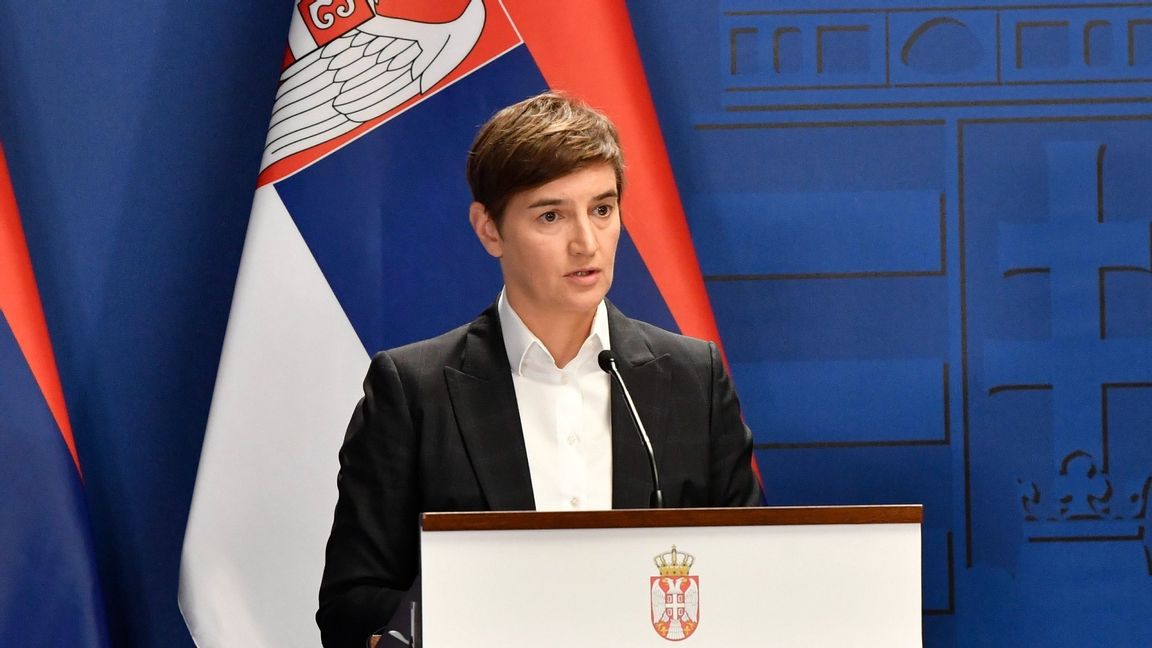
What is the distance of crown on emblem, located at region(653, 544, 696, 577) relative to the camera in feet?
4.14

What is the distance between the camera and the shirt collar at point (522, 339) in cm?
177

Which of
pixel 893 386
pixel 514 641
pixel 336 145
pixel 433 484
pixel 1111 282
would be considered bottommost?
pixel 514 641

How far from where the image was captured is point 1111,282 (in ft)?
8.56

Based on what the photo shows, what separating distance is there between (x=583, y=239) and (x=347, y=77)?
36.9 inches

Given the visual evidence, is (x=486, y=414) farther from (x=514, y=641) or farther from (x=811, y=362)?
(x=811, y=362)

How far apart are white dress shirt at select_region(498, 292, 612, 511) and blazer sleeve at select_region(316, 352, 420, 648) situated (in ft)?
0.58

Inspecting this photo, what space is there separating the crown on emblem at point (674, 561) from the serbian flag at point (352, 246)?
119 centimetres

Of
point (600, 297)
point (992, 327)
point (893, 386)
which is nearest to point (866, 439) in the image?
point (893, 386)

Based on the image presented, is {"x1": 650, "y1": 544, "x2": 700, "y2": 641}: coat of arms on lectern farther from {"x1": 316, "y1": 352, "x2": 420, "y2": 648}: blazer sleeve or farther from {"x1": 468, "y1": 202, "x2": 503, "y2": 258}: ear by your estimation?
{"x1": 468, "y1": 202, "x2": 503, "y2": 258}: ear

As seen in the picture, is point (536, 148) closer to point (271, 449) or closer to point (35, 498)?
point (271, 449)

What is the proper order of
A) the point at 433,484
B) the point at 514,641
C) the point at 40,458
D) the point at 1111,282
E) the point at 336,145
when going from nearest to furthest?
the point at 514,641
the point at 433,484
the point at 40,458
the point at 336,145
the point at 1111,282

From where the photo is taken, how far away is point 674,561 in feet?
4.16

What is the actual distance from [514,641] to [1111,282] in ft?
6.19

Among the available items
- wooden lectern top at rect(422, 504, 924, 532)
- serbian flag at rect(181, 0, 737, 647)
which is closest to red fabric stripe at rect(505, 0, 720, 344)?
serbian flag at rect(181, 0, 737, 647)
